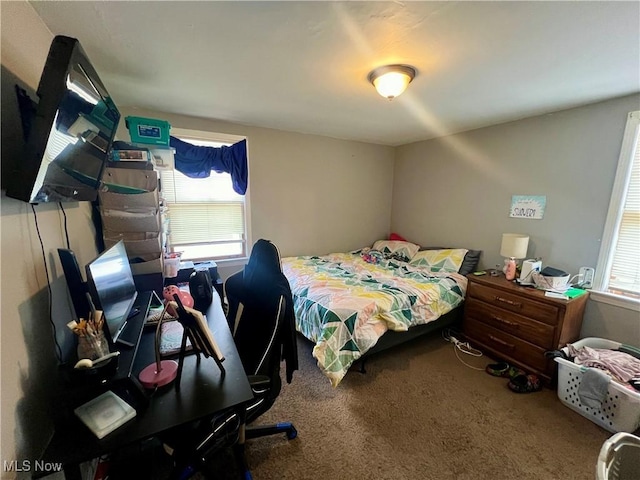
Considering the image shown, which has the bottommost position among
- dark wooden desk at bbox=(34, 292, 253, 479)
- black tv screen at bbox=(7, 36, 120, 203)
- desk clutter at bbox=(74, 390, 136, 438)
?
dark wooden desk at bbox=(34, 292, 253, 479)

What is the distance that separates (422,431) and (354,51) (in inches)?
95.4

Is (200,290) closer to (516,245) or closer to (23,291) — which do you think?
(23,291)

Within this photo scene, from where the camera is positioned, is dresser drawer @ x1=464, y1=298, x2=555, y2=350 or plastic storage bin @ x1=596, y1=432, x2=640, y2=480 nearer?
plastic storage bin @ x1=596, y1=432, x2=640, y2=480

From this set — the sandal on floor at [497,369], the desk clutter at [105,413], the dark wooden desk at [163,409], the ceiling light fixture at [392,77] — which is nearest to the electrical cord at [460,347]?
the sandal on floor at [497,369]

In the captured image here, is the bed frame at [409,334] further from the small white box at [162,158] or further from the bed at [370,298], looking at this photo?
the small white box at [162,158]

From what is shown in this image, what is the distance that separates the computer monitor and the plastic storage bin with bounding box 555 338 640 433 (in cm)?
277

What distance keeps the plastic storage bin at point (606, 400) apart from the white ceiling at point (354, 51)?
1981mm

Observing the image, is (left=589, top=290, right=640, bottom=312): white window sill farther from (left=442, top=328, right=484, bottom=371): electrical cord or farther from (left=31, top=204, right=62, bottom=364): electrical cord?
(left=31, top=204, right=62, bottom=364): electrical cord

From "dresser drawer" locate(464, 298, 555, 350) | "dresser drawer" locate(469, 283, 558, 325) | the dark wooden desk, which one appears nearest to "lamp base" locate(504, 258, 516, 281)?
"dresser drawer" locate(469, 283, 558, 325)

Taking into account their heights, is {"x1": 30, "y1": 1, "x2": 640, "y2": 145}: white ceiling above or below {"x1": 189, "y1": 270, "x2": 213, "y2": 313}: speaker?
above

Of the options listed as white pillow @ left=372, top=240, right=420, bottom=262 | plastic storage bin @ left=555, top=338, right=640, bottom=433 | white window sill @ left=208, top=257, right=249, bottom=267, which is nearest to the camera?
plastic storage bin @ left=555, top=338, right=640, bottom=433

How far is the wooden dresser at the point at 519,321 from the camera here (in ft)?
6.76

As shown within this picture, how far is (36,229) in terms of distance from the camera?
1.08m

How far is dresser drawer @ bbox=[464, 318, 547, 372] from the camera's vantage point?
2.15 m
